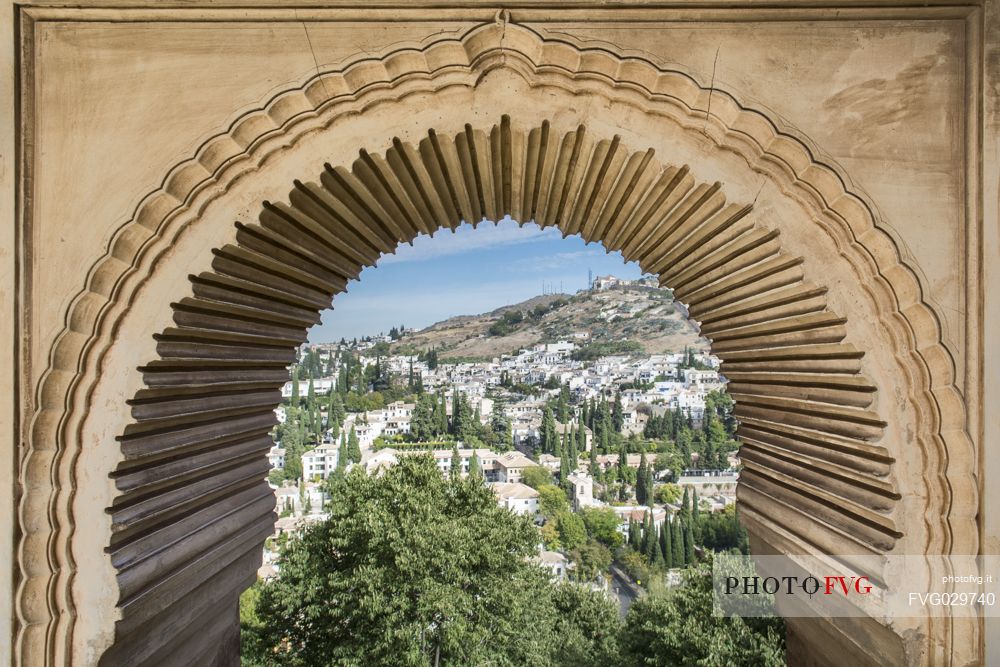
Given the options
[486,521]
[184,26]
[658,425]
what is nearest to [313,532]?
[486,521]

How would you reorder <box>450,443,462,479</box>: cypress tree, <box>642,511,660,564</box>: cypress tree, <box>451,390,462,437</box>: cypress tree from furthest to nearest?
<box>451,390,462,437</box>: cypress tree < <box>642,511,660,564</box>: cypress tree < <box>450,443,462,479</box>: cypress tree

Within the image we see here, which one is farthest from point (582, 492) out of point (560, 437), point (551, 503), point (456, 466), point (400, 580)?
point (400, 580)

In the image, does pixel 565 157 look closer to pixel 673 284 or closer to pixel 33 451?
pixel 673 284

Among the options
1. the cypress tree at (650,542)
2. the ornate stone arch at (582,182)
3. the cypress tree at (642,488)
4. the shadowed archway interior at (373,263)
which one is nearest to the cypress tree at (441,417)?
the cypress tree at (642,488)

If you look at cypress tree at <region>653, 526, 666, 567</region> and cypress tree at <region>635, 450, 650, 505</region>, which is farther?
cypress tree at <region>635, 450, 650, 505</region>

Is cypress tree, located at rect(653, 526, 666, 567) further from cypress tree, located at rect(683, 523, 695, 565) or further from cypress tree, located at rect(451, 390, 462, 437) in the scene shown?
cypress tree, located at rect(451, 390, 462, 437)

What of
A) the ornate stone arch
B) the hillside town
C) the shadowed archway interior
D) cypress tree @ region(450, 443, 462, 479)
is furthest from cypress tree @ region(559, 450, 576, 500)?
the ornate stone arch
